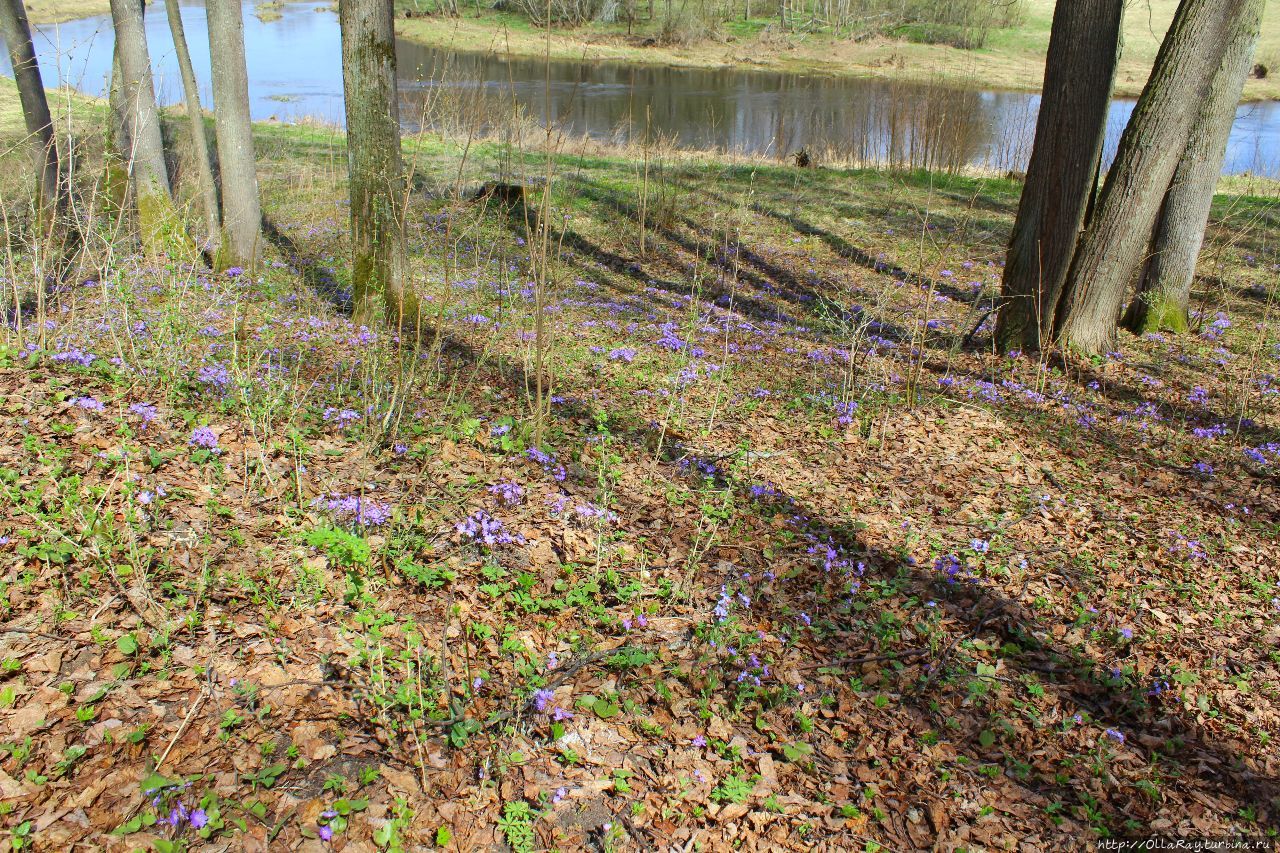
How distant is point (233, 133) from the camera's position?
650 cm

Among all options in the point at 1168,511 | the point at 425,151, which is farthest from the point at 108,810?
the point at 425,151

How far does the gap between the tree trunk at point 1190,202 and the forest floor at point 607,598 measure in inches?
45.1

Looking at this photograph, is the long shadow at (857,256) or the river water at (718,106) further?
the river water at (718,106)

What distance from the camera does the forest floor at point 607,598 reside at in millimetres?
2301

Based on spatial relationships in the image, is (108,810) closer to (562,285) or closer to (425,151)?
(562,285)

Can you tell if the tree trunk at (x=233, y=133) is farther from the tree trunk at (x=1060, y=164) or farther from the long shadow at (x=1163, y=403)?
the long shadow at (x=1163, y=403)

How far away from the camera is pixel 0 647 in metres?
2.34

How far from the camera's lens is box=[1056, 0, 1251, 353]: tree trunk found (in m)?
5.44

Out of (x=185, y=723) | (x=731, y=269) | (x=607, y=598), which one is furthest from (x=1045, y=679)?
(x=731, y=269)

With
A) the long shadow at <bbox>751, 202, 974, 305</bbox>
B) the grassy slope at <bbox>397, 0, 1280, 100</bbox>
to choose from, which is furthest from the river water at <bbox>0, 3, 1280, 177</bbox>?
the long shadow at <bbox>751, 202, 974, 305</bbox>

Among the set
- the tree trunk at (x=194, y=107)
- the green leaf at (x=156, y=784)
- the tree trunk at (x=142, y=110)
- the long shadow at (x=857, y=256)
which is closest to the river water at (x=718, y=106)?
the tree trunk at (x=142, y=110)

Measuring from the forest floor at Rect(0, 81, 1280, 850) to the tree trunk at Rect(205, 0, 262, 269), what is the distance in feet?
3.60

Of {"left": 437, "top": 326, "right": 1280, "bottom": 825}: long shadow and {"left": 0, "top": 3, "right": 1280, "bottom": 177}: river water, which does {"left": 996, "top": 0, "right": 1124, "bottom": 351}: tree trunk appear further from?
{"left": 0, "top": 3, "right": 1280, "bottom": 177}: river water

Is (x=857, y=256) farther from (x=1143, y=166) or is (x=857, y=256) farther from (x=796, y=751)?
(x=796, y=751)
